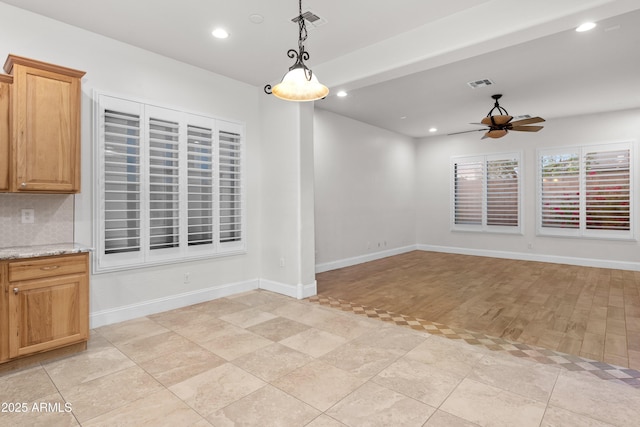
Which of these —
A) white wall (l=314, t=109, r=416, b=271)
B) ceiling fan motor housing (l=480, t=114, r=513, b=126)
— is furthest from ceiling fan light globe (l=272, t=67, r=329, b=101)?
ceiling fan motor housing (l=480, t=114, r=513, b=126)

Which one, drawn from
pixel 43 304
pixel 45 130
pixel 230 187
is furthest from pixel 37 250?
pixel 230 187

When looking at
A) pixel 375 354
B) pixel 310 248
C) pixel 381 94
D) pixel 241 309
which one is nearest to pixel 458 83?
pixel 381 94

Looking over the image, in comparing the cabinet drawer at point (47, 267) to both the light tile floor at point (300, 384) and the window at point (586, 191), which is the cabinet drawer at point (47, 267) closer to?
the light tile floor at point (300, 384)

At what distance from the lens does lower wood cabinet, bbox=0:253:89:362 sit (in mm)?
2570

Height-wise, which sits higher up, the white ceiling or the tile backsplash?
the white ceiling

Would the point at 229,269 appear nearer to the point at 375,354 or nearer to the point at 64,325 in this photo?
the point at 64,325

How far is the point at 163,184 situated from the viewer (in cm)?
398


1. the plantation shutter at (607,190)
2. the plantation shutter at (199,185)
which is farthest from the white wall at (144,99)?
the plantation shutter at (607,190)

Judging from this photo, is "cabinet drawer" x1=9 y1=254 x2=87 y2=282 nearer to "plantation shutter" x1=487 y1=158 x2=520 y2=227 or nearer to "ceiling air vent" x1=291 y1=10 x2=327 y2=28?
"ceiling air vent" x1=291 y1=10 x2=327 y2=28

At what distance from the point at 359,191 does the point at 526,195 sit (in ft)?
12.3

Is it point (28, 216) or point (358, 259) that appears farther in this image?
point (358, 259)

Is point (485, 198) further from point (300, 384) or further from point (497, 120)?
point (300, 384)

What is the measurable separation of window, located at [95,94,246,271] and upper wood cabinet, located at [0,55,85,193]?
455 mm

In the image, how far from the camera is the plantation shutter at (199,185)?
4.24m
